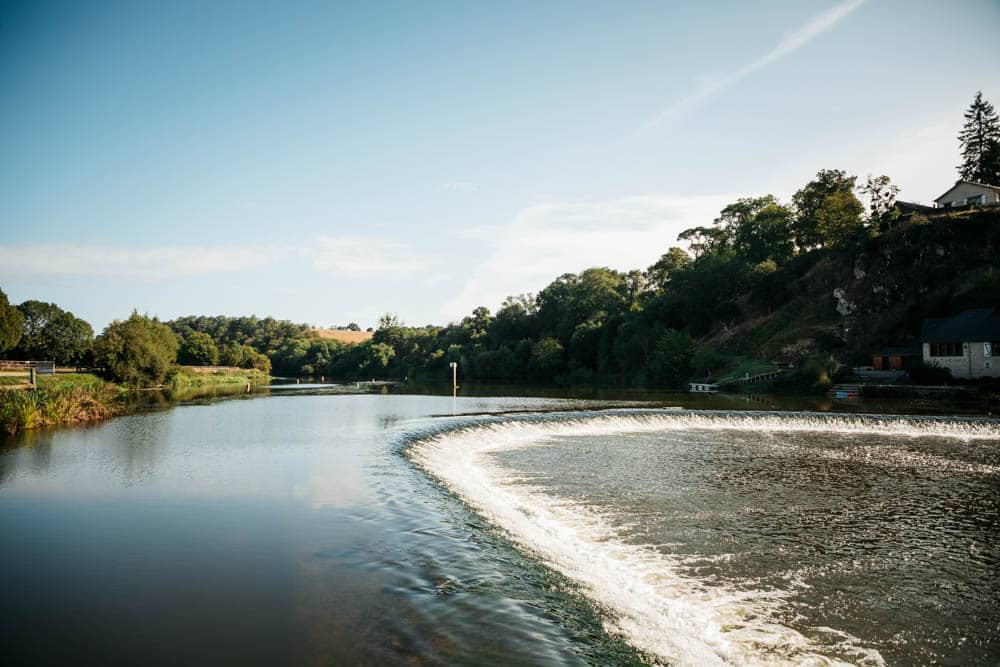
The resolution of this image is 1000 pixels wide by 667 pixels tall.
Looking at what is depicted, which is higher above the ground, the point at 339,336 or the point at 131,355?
the point at 339,336

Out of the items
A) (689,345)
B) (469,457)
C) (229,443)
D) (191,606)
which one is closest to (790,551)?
(191,606)

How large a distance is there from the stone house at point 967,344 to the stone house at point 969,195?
26213mm

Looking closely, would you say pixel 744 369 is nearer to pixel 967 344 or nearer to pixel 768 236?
pixel 967 344

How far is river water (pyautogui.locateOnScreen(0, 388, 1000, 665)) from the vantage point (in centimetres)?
598

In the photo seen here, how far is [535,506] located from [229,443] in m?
13.5

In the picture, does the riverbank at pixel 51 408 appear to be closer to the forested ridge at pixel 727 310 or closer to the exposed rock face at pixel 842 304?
the forested ridge at pixel 727 310

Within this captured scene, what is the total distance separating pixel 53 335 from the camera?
61000 millimetres

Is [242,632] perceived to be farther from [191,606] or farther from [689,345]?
[689,345]

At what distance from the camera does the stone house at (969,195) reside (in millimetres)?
55750

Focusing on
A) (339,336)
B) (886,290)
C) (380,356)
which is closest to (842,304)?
(886,290)

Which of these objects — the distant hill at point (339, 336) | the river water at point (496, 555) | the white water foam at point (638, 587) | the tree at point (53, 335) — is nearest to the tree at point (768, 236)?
the river water at point (496, 555)

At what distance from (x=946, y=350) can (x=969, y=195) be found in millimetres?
31859

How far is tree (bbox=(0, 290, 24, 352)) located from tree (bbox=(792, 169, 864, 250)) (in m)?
85.7

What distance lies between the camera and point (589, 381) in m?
68.4
